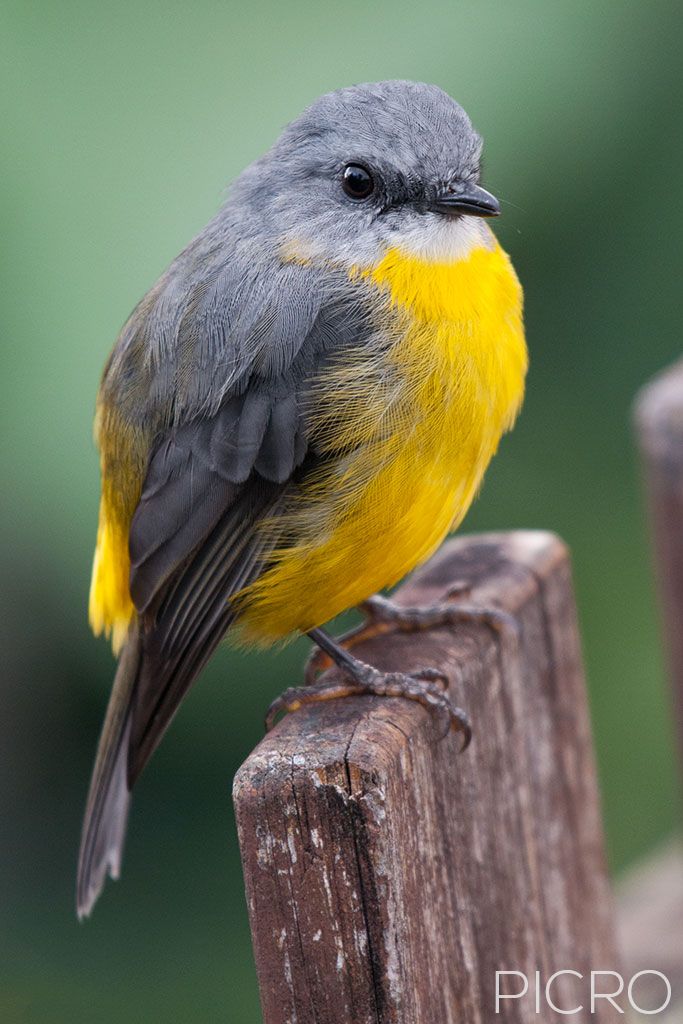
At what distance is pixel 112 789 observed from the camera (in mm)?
3758

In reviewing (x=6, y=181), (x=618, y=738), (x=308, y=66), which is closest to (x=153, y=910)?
(x=618, y=738)

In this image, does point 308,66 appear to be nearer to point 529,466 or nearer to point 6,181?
point 6,181

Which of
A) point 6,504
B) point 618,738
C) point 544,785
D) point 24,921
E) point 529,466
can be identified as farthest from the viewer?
point 618,738

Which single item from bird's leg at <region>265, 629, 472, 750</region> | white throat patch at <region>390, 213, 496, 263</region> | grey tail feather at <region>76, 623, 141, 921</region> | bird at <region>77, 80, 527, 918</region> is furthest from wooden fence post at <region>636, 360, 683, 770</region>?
grey tail feather at <region>76, 623, 141, 921</region>

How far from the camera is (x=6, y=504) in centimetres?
457

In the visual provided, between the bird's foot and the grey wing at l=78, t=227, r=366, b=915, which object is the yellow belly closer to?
the grey wing at l=78, t=227, r=366, b=915

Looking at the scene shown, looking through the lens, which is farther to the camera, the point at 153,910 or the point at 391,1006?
the point at 153,910

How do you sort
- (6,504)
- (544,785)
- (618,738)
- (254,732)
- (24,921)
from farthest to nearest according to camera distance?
(618,738)
(24,921)
(254,732)
(6,504)
(544,785)

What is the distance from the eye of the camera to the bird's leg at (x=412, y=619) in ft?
10.9

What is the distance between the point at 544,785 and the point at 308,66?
260cm

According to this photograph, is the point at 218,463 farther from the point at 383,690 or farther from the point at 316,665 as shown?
the point at 383,690

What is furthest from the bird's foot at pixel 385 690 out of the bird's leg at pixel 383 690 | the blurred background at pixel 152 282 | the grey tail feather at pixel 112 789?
the blurred background at pixel 152 282

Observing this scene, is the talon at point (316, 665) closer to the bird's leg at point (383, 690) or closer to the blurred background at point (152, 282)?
the bird's leg at point (383, 690)

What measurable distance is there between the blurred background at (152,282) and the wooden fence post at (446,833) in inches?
52.8
